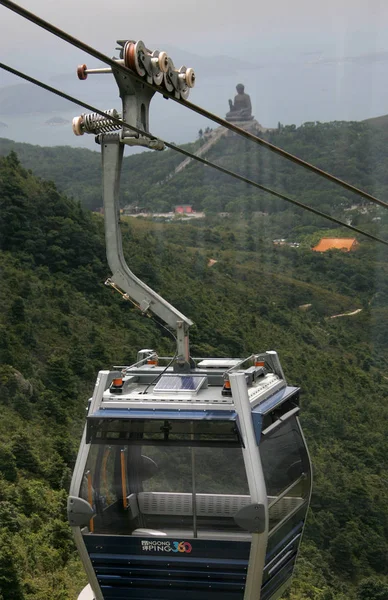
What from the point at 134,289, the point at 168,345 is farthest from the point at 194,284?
the point at 134,289

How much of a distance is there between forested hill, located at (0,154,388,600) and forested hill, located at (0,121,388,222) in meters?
1.43

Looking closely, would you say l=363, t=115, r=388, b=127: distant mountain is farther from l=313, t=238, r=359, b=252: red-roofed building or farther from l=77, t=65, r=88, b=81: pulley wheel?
l=77, t=65, r=88, b=81: pulley wheel

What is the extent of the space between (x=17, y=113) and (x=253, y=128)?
31.9ft

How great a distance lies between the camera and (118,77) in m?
6.79

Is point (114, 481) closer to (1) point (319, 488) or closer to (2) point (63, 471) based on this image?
(2) point (63, 471)

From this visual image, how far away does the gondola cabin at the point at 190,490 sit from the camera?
6.24 meters

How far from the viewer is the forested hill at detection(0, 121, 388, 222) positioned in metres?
33.3

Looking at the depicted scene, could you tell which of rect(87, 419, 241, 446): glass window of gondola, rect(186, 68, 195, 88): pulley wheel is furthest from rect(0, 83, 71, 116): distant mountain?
rect(87, 419, 241, 446): glass window of gondola

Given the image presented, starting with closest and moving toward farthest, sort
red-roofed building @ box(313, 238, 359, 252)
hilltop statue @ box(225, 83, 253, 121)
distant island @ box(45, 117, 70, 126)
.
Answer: distant island @ box(45, 117, 70, 126) → red-roofed building @ box(313, 238, 359, 252) → hilltop statue @ box(225, 83, 253, 121)

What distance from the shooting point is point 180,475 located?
678cm

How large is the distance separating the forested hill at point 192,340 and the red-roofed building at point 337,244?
509mm

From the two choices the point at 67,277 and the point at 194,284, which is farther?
the point at 194,284

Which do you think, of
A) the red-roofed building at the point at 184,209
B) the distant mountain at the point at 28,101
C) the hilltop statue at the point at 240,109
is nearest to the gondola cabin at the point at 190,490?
the distant mountain at the point at 28,101

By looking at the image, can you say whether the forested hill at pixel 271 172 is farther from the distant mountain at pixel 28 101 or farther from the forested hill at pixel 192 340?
the distant mountain at pixel 28 101
